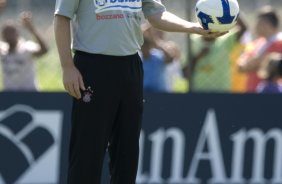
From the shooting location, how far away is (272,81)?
30.4ft

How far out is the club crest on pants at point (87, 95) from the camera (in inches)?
216

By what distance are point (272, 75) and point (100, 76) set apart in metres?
3.98

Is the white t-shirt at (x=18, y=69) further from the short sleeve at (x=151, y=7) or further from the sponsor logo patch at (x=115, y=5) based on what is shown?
the sponsor logo patch at (x=115, y=5)

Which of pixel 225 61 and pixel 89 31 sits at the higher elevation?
pixel 89 31

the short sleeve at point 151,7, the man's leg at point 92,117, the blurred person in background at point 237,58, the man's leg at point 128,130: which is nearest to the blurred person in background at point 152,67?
the blurred person in background at point 237,58

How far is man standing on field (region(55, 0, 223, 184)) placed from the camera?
541 centimetres

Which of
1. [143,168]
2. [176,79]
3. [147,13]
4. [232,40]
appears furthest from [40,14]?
[147,13]

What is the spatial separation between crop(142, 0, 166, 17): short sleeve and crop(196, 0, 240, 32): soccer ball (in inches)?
15.7

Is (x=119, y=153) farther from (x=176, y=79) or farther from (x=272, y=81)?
→ (x=176, y=79)

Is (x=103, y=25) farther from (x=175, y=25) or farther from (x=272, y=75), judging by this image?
(x=272, y=75)

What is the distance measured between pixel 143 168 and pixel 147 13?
128 inches

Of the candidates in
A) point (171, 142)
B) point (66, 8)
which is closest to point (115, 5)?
point (66, 8)

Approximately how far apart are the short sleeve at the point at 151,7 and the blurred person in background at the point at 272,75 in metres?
3.39

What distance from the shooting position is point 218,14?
5484 mm
